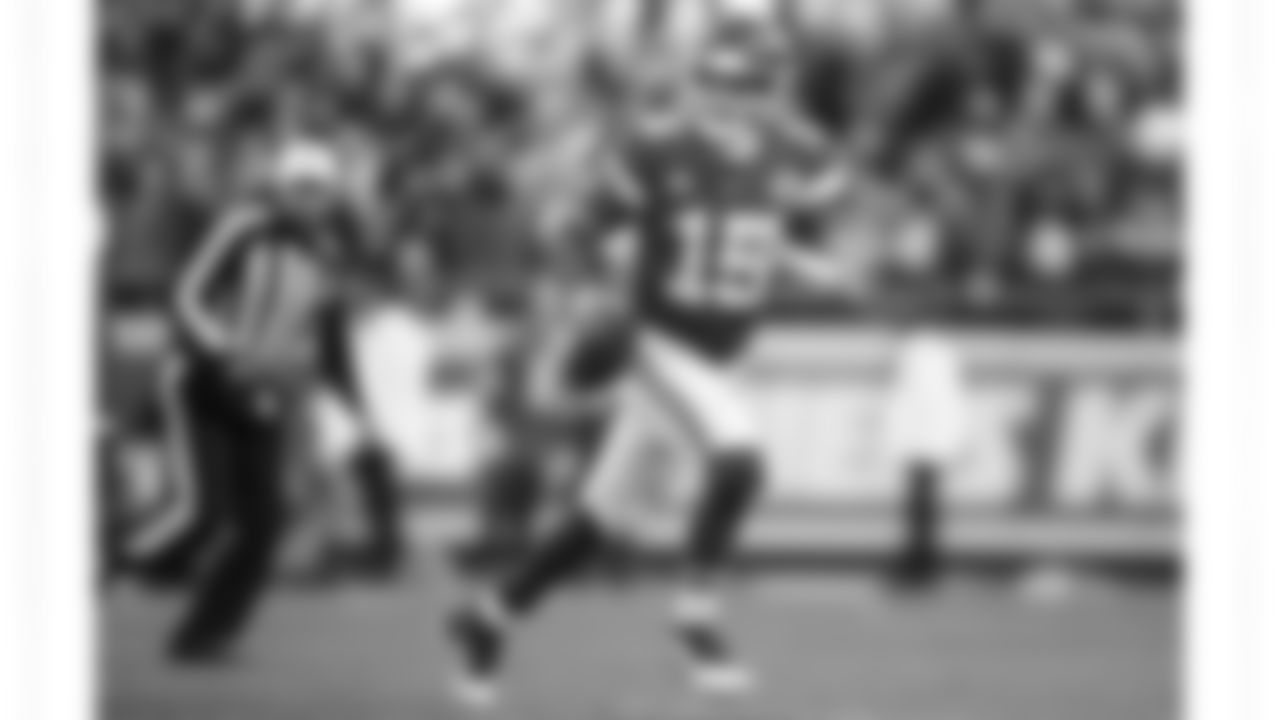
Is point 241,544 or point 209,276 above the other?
point 209,276

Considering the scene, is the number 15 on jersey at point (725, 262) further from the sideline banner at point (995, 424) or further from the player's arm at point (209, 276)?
the player's arm at point (209, 276)

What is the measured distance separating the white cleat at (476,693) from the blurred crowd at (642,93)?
0.59 meters

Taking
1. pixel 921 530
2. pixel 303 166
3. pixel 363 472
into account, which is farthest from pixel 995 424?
pixel 303 166

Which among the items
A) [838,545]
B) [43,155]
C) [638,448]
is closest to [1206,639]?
[838,545]

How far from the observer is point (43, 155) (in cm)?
350

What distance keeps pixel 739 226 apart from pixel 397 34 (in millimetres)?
594

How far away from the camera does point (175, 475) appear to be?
3.55 m

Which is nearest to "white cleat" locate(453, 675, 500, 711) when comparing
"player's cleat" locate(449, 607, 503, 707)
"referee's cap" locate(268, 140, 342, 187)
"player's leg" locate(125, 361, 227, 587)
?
"player's cleat" locate(449, 607, 503, 707)

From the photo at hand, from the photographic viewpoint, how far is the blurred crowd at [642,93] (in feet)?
11.5

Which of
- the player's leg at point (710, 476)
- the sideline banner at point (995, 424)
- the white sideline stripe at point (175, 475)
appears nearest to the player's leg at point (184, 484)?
the white sideline stripe at point (175, 475)

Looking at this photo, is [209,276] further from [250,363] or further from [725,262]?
[725,262]

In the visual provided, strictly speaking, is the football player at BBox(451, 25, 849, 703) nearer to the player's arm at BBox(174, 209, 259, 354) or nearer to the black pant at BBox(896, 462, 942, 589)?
the black pant at BBox(896, 462, 942, 589)

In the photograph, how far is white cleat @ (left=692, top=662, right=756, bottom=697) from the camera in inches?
138

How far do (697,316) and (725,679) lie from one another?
54 centimetres
